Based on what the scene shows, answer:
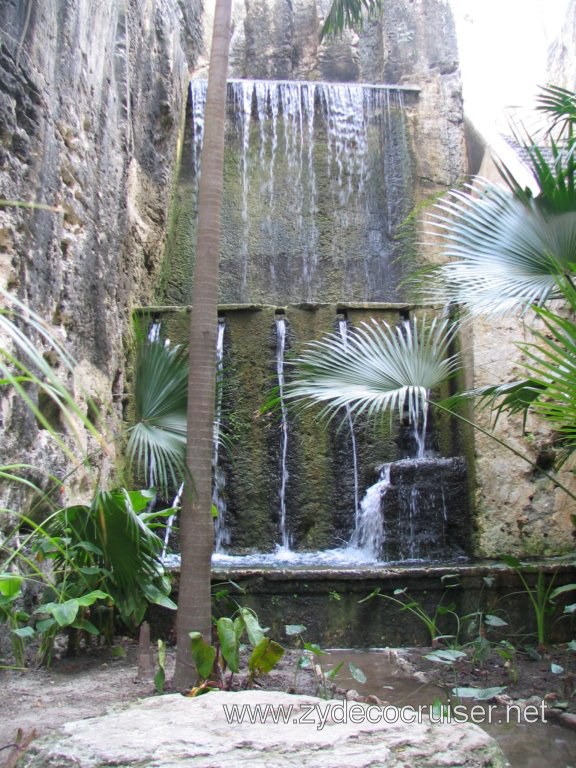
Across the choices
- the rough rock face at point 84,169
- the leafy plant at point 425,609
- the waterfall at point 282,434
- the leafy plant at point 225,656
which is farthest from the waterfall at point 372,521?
the leafy plant at point 225,656

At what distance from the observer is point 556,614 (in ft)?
13.8

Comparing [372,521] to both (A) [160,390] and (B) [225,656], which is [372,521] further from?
(B) [225,656]

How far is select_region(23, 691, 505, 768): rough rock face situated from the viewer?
6.15 feet

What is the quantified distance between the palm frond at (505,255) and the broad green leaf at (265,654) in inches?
65.7

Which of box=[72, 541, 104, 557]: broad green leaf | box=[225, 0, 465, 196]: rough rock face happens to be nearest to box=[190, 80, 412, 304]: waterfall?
box=[225, 0, 465, 196]: rough rock face

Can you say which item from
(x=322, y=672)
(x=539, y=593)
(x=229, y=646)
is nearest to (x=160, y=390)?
(x=229, y=646)

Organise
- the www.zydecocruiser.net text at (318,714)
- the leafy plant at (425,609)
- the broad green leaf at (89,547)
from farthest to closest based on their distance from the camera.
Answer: the leafy plant at (425,609) < the broad green leaf at (89,547) < the www.zydecocruiser.net text at (318,714)

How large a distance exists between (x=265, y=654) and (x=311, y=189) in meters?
7.10

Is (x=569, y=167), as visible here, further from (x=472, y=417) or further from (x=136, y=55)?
(x=136, y=55)

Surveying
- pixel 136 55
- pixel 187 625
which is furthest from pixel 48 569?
pixel 136 55

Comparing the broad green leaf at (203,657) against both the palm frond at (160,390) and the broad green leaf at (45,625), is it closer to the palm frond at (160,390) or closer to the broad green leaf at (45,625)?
the broad green leaf at (45,625)

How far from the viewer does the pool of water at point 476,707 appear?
2.50m

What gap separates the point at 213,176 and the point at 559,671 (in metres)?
2.75

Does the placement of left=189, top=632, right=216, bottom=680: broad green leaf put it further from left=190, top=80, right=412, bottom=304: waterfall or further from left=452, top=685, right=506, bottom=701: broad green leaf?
left=190, top=80, right=412, bottom=304: waterfall
